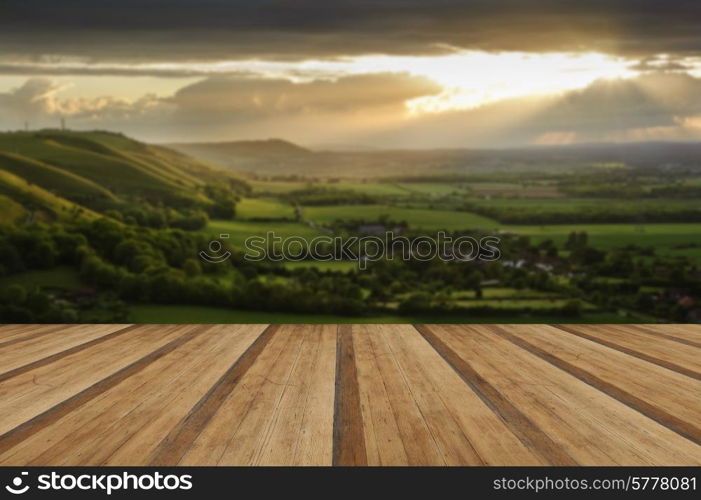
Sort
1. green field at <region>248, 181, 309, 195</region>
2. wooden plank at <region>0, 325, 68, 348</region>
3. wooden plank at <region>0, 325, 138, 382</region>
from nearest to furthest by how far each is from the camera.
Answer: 1. wooden plank at <region>0, 325, 138, 382</region>
2. wooden plank at <region>0, 325, 68, 348</region>
3. green field at <region>248, 181, 309, 195</region>

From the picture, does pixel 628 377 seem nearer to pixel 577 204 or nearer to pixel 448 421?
pixel 448 421

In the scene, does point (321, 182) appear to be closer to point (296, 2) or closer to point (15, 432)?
point (296, 2)

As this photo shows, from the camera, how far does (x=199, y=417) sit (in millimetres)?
2941

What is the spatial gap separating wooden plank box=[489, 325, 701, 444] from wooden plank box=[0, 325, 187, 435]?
261cm

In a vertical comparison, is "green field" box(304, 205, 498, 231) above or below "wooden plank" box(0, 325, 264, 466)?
above

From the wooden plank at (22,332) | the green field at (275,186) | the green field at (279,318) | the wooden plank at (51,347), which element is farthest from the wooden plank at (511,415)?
the green field at (275,186)

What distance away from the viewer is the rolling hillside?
6668 mm

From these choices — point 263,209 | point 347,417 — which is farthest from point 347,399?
point 263,209

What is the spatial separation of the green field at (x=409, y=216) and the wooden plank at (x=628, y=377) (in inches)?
75.7

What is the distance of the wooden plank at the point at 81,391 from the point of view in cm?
276

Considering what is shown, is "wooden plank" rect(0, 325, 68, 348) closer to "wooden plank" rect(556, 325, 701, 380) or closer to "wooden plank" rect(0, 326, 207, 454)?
"wooden plank" rect(0, 326, 207, 454)

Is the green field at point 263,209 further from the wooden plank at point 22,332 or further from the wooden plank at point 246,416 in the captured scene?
the wooden plank at point 246,416

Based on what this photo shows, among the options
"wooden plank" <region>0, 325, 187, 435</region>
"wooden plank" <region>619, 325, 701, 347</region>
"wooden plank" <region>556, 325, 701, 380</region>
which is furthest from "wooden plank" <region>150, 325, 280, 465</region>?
"wooden plank" <region>619, 325, 701, 347</region>

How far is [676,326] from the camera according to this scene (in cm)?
591
